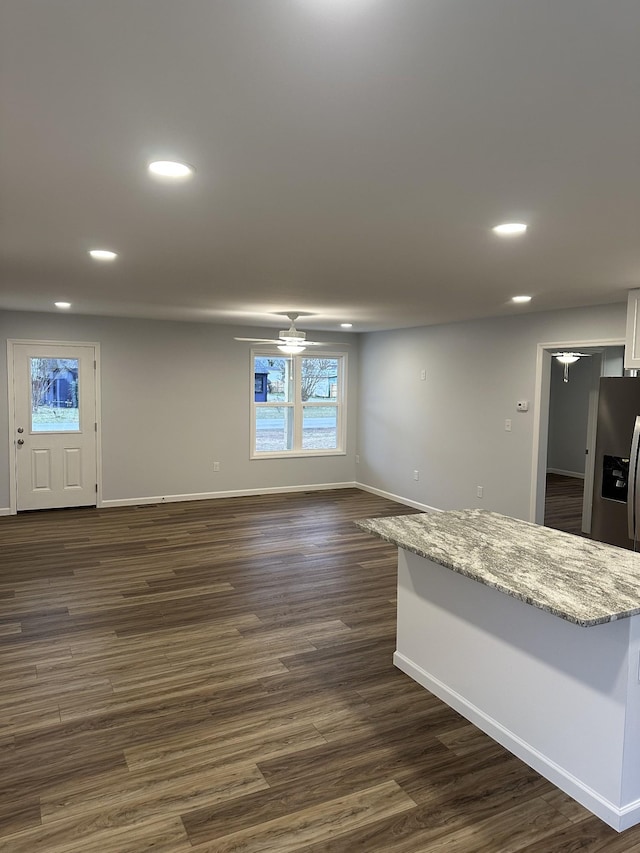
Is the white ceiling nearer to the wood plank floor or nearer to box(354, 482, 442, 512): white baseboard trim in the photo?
the wood plank floor

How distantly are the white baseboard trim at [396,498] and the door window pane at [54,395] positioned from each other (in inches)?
157

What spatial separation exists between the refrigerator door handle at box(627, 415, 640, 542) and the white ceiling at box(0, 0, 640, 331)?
1.58 m

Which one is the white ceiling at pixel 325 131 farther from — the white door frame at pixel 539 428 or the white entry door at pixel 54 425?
the white entry door at pixel 54 425

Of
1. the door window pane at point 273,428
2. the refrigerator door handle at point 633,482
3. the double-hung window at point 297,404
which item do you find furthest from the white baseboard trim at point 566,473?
the refrigerator door handle at point 633,482

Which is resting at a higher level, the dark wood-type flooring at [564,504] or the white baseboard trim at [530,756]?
the dark wood-type flooring at [564,504]

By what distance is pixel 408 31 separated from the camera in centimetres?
120

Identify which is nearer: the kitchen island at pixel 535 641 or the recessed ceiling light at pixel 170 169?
the recessed ceiling light at pixel 170 169

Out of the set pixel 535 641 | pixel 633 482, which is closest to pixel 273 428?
pixel 633 482

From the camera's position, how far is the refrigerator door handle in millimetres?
4477

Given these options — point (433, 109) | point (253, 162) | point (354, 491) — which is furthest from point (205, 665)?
point (354, 491)

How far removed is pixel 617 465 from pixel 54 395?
19.7 feet

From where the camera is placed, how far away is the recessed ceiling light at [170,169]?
1.96 m

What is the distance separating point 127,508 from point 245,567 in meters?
2.81

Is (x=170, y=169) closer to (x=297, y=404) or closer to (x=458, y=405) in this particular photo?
(x=458, y=405)
